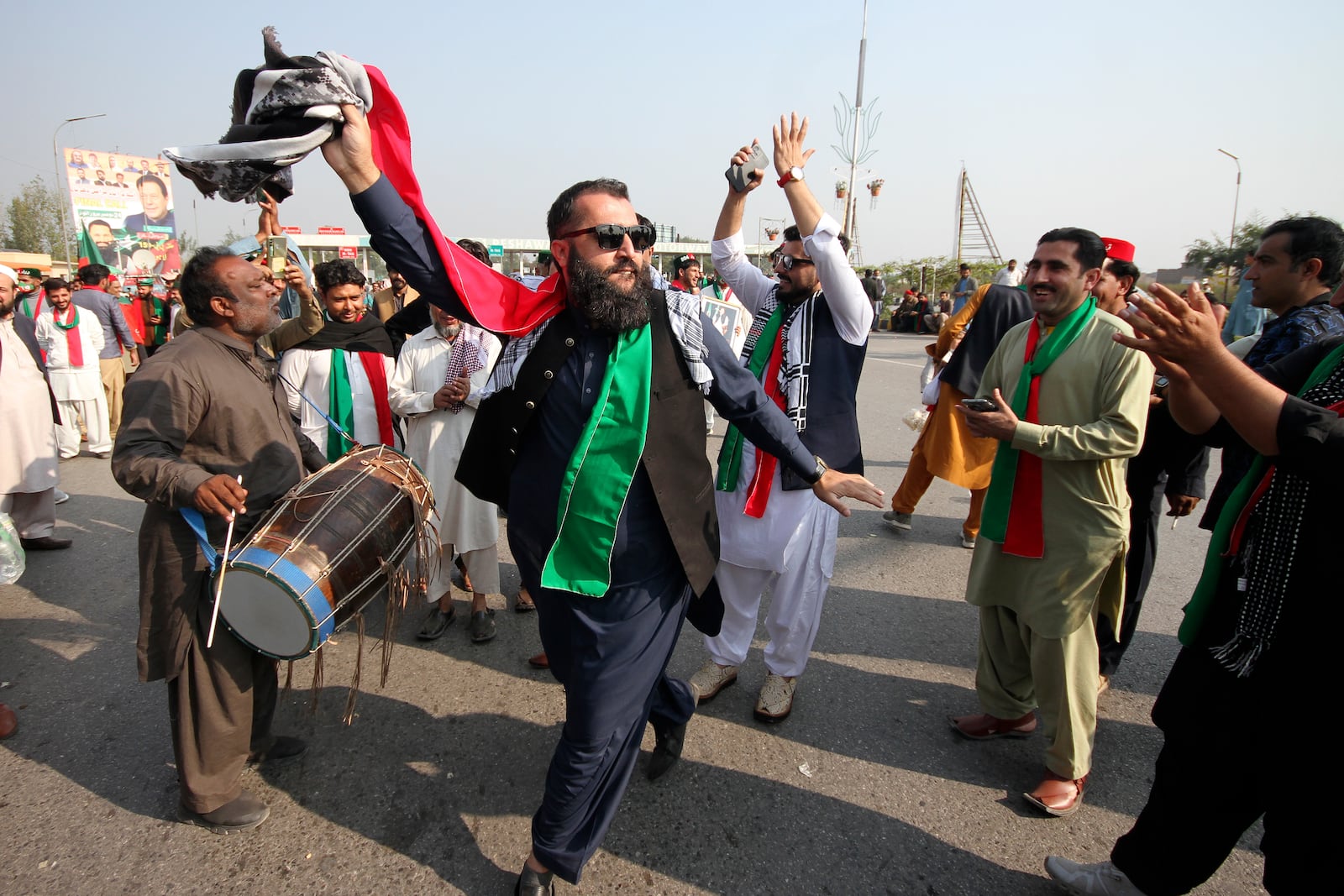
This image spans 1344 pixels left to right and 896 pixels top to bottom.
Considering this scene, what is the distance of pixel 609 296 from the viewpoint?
209 cm

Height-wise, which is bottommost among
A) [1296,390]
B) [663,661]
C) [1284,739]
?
[663,661]

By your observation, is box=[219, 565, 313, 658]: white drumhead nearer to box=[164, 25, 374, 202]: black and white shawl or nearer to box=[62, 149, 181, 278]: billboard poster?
box=[164, 25, 374, 202]: black and white shawl

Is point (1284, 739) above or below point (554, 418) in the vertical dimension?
below

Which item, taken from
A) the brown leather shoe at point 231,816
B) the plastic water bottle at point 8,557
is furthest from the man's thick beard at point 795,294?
the plastic water bottle at point 8,557


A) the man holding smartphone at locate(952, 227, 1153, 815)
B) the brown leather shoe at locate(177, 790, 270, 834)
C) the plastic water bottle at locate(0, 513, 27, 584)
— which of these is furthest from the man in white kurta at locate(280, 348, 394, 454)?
the man holding smartphone at locate(952, 227, 1153, 815)

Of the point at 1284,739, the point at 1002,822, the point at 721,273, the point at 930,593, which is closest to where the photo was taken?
the point at 1284,739

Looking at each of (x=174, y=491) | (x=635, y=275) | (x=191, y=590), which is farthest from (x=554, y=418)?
(x=191, y=590)

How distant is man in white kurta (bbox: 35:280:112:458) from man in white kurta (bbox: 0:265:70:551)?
288 cm

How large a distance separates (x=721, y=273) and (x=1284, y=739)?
106 inches

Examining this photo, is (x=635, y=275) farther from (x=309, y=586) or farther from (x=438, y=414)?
(x=438, y=414)

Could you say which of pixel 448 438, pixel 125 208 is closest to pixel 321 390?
pixel 448 438

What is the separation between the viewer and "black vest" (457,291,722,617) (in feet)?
7.04

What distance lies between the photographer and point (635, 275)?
214cm

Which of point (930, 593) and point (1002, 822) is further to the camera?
point (930, 593)
